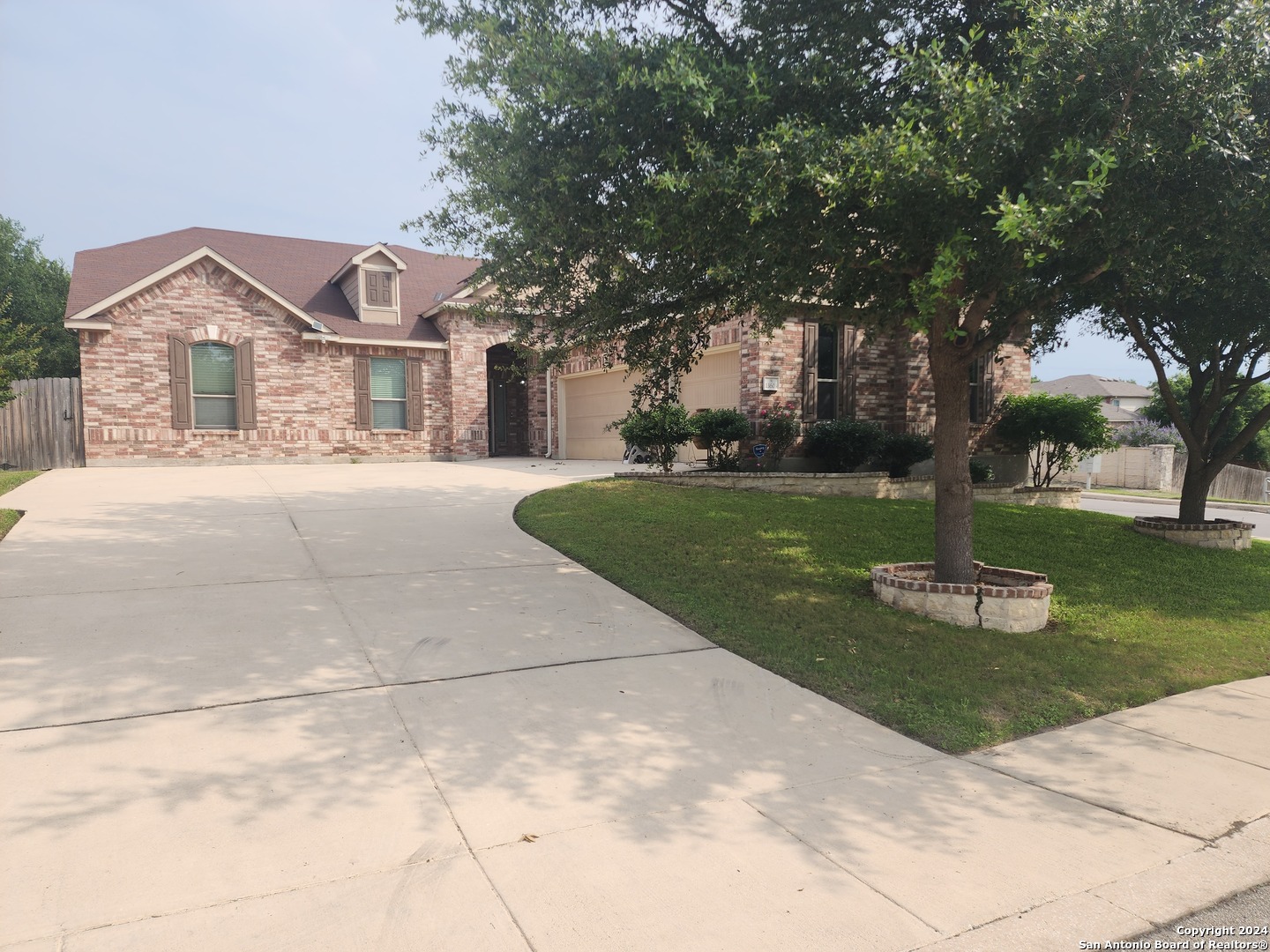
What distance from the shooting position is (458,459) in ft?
66.6

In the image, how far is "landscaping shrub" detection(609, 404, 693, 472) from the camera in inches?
504

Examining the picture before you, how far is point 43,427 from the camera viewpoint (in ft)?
53.7

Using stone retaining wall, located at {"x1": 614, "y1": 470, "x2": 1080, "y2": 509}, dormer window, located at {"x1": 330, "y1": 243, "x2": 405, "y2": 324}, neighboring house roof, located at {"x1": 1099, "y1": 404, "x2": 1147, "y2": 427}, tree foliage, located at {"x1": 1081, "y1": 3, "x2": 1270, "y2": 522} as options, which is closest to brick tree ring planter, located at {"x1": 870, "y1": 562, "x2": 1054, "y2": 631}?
tree foliage, located at {"x1": 1081, "y1": 3, "x2": 1270, "y2": 522}

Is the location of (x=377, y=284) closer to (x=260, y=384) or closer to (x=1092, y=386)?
(x=260, y=384)

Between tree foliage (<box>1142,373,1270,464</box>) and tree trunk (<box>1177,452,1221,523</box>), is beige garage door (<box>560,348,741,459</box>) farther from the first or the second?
tree foliage (<box>1142,373,1270,464</box>)

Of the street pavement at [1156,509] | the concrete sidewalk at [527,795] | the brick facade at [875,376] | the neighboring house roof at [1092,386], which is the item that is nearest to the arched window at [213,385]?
the brick facade at [875,376]

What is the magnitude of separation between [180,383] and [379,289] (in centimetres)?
507

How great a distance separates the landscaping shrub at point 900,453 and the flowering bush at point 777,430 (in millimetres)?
1742

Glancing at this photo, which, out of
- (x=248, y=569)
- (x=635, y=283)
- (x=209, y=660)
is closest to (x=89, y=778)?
(x=209, y=660)

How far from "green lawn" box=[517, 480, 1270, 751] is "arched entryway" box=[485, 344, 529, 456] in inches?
480

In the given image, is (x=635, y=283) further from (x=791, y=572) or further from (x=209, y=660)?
(x=209, y=660)

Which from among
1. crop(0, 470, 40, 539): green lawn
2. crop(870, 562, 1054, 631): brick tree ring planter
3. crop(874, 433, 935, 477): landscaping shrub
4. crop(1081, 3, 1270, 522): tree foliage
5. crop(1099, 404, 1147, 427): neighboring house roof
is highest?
crop(1081, 3, 1270, 522): tree foliage

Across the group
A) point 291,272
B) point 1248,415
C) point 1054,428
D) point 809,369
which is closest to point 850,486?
point 809,369

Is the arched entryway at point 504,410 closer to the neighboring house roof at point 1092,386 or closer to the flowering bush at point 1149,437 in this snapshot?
the flowering bush at point 1149,437
